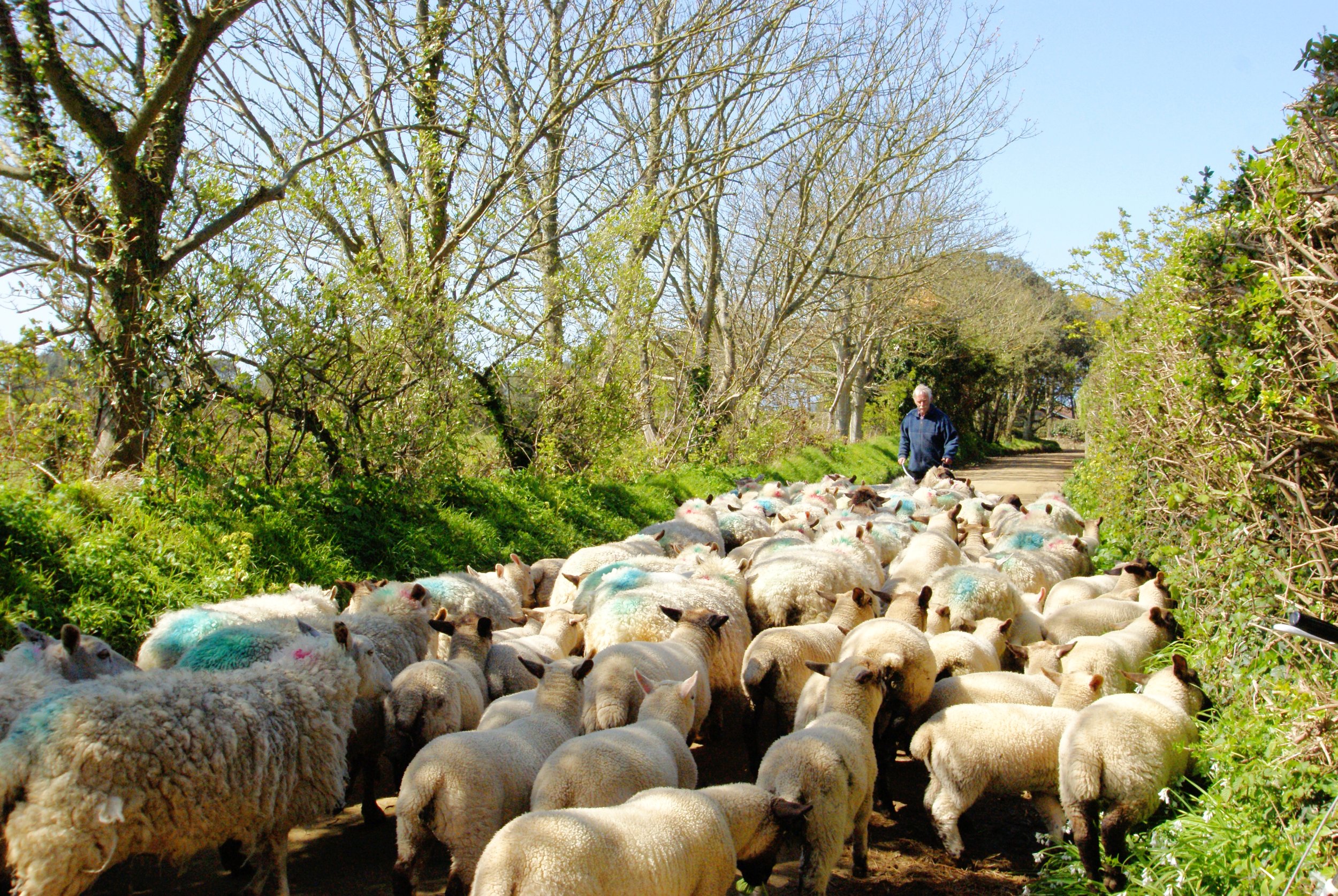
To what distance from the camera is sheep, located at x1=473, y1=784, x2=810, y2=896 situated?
301 centimetres

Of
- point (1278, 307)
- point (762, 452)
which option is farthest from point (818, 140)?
point (1278, 307)

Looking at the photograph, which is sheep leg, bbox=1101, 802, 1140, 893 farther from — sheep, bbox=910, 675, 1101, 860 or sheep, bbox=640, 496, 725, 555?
sheep, bbox=640, 496, 725, 555

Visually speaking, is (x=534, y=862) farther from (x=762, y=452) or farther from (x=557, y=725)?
(x=762, y=452)

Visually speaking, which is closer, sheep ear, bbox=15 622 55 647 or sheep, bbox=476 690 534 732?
sheep ear, bbox=15 622 55 647

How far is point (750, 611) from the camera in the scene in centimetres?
682

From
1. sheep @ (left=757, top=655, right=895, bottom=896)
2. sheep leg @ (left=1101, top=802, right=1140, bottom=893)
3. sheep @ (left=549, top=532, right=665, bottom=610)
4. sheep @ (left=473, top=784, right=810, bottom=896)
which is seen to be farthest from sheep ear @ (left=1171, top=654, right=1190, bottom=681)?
sheep @ (left=549, top=532, right=665, bottom=610)

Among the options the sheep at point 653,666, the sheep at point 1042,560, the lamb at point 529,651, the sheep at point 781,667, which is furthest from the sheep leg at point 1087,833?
the sheep at point 1042,560

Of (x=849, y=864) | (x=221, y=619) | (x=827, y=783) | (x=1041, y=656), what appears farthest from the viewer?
(x=1041, y=656)

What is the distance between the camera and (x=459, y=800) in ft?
12.2

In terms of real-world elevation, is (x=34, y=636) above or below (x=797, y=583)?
above

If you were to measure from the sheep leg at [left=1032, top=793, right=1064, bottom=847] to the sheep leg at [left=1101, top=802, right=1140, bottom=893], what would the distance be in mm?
328

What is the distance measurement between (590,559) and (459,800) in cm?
426

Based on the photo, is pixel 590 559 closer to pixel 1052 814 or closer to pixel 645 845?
pixel 1052 814

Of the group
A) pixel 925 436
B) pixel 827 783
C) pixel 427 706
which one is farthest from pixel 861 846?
pixel 925 436
